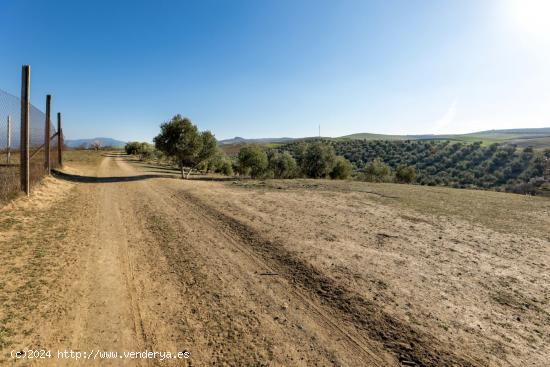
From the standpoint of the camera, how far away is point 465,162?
2206 inches

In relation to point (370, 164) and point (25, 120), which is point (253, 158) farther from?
point (25, 120)

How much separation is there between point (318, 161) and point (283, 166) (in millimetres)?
8853

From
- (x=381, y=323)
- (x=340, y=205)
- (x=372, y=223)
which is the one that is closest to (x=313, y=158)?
(x=340, y=205)

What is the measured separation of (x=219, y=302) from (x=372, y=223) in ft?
24.1

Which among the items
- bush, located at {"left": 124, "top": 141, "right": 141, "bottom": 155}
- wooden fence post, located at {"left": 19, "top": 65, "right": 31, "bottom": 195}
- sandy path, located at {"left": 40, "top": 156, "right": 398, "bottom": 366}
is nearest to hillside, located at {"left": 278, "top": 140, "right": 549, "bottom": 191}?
sandy path, located at {"left": 40, "top": 156, "right": 398, "bottom": 366}

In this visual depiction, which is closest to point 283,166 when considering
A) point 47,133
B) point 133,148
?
point 47,133

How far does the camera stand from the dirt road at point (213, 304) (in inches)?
144

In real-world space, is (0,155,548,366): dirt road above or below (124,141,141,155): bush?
below

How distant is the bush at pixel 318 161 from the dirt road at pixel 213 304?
37.7 meters

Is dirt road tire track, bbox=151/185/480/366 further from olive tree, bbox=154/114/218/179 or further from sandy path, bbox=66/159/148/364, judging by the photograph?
olive tree, bbox=154/114/218/179

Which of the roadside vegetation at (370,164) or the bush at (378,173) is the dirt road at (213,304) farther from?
the bush at (378,173)

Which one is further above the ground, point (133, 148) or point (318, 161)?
point (133, 148)

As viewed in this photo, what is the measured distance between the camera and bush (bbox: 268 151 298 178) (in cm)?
5216

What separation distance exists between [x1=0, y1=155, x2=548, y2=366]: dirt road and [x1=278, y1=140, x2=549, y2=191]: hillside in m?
41.4
